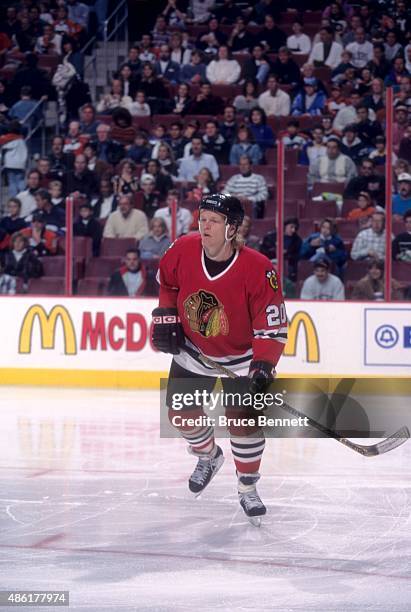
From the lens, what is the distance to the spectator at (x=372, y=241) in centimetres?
882

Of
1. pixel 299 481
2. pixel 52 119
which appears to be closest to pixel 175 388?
pixel 299 481

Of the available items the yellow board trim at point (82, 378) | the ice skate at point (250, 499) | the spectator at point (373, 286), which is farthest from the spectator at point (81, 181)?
the ice skate at point (250, 499)

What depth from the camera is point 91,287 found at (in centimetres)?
948

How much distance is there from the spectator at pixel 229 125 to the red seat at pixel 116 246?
1513 mm

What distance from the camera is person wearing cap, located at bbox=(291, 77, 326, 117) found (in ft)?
36.6

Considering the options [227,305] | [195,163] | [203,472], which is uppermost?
[195,163]

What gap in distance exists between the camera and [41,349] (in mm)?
9281

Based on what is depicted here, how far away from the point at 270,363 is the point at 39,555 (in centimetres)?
119

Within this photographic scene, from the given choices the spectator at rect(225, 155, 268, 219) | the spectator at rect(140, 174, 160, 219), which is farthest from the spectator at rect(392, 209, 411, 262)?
the spectator at rect(140, 174, 160, 219)

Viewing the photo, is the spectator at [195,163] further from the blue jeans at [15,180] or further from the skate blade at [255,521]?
the skate blade at [255,521]

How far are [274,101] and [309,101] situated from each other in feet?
1.17

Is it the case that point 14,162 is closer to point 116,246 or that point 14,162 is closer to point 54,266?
point 54,266

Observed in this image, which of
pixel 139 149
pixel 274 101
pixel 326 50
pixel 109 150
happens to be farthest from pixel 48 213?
pixel 326 50

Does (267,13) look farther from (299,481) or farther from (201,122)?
(299,481)
